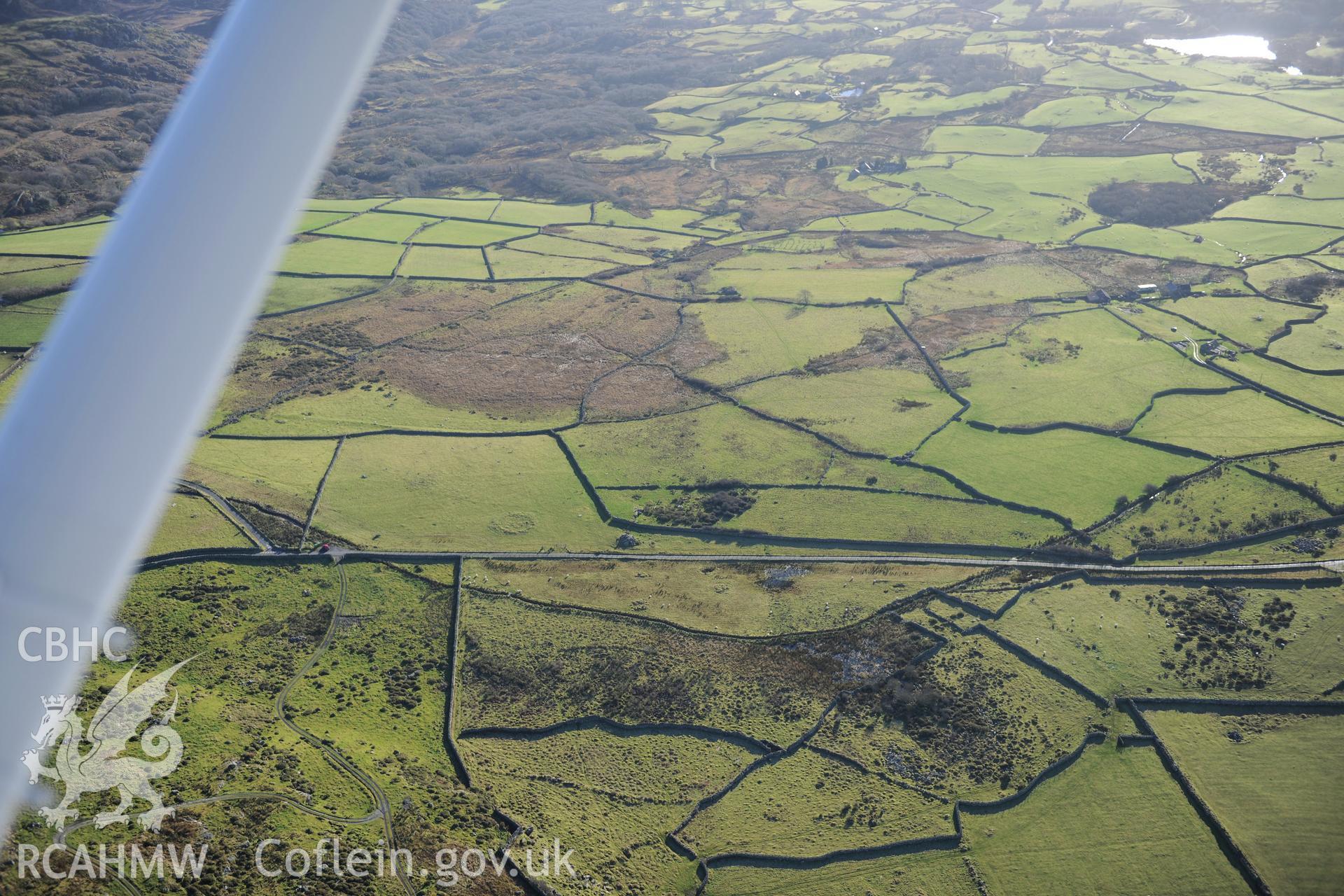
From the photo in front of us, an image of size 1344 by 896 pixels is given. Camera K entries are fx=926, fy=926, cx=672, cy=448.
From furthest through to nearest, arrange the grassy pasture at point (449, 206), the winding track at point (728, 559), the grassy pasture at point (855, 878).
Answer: the grassy pasture at point (449, 206) → the winding track at point (728, 559) → the grassy pasture at point (855, 878)

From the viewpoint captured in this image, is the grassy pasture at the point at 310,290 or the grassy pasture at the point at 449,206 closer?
the grassy pasture at the point at 310,290

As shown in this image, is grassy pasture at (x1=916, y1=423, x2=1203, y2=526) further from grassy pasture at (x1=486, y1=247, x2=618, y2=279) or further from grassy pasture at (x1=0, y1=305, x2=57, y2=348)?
grassy pasture at (x1=0, y1=305, x2=57, y2=348)

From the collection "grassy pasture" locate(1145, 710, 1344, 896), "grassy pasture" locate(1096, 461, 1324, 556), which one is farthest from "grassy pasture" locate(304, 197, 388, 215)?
"grassy pasture" locate(1145, 710, 1344, 896)

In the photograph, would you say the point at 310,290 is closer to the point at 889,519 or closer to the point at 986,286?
the point at 889,519

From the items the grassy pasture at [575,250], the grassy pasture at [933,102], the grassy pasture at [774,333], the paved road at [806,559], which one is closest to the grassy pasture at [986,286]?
the grassy pasture at [774,333]

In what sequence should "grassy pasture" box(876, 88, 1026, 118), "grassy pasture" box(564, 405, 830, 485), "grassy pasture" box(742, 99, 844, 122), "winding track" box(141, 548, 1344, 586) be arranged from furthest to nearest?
"grassy pasture" box(742, 99, 844, 122) < "grassy pasture" box(876, 88, 1026, 118) < "grassy pasture" box(564, 405, 830, 485) < "winding track" box(141, 548, 1344, 586)

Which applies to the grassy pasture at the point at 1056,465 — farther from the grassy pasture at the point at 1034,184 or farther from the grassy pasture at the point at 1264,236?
the grassy pasture at the point at 1264,236

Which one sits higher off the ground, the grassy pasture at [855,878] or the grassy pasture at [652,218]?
the grassy pasture at [855,878]
